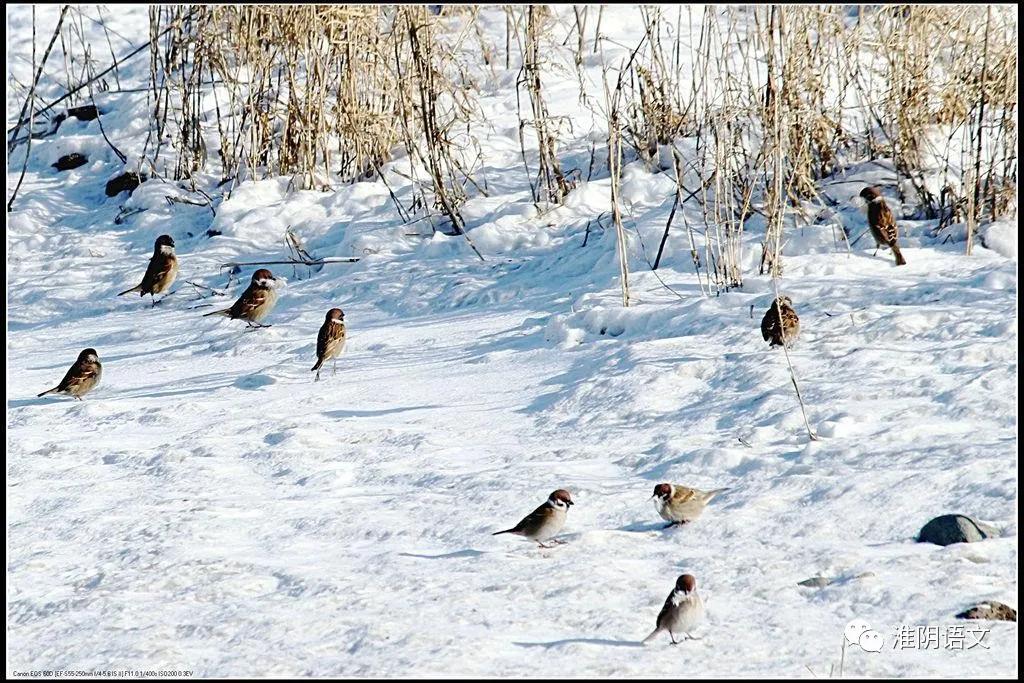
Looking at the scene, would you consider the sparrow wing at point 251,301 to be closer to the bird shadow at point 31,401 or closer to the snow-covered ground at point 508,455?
the snow-covered ground at point 508,455

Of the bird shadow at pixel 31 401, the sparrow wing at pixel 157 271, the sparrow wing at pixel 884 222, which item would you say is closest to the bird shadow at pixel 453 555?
the bird shadow at pixel 31 401

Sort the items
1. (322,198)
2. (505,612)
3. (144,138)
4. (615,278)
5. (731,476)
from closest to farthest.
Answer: (505,612)
(731,476)
(615,278)
(322,198)
(144,138)

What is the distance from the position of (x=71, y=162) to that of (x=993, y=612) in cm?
1049

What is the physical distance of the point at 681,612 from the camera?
3.58 m

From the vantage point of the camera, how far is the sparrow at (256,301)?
7.98 metres

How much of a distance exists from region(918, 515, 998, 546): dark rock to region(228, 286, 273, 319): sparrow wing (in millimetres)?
4881

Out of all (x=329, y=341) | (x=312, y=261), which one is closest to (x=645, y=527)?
(x=329, y=341)

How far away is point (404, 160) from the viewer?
1053cm

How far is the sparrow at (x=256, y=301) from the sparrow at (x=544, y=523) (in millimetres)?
3954

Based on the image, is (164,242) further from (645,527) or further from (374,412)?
(645,527)

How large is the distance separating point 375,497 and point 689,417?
1.54 meters

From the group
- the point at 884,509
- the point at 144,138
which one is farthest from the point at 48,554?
the point at 144,138

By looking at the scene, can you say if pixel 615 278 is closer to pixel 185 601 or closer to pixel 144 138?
pixel 185 601

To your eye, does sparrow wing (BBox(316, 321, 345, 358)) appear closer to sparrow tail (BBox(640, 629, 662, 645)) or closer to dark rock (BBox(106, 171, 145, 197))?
sparrow tail (BBox(640, 629, 662, 645))
